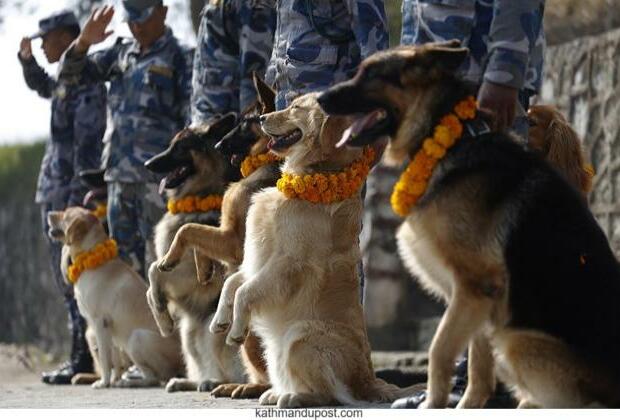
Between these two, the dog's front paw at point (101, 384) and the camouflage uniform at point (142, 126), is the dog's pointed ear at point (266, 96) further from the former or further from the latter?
the dog's front paw at point (101, 384)

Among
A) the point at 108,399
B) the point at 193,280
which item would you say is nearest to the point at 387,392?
the point at 108,399

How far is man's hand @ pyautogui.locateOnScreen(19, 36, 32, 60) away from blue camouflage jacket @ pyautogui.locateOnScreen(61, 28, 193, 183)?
1896 mm

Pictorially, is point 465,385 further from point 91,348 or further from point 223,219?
point 91,348

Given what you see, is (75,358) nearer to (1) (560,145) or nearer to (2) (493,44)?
(1) (560,145)

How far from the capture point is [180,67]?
9664 mm

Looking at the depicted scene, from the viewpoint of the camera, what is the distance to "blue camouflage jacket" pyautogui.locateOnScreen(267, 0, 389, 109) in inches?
276

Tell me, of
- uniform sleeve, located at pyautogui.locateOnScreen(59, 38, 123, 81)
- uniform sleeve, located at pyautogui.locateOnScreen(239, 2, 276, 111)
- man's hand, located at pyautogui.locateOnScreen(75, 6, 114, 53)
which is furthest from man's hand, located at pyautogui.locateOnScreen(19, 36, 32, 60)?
uniform sleeve, located at pyautogui.locateOnScreen(239, 2, 276, 111)

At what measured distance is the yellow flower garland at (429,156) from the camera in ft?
17.4

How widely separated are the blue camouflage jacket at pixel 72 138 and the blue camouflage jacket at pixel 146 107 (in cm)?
119

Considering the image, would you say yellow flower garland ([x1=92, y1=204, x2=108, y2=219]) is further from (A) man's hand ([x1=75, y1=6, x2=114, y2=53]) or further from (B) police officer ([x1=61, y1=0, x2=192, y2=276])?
(A) man's hand ([x1=75, y1=6, x2=114, y2=53])

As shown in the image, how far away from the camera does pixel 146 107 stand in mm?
9625

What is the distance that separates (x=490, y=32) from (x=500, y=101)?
0.43m

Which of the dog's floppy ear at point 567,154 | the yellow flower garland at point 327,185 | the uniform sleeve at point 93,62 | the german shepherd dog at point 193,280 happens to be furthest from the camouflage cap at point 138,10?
the dog's floppy ear at point 567,154

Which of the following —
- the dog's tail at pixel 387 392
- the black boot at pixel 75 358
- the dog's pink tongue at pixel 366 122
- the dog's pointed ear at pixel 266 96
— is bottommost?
the black boot at pixel 75 358
